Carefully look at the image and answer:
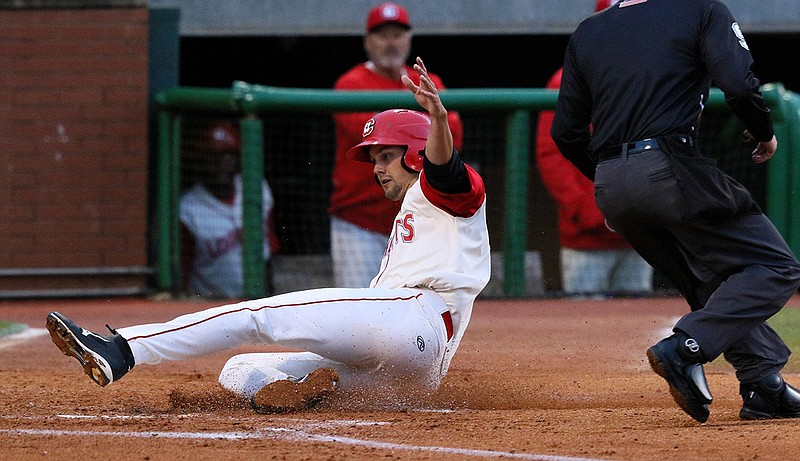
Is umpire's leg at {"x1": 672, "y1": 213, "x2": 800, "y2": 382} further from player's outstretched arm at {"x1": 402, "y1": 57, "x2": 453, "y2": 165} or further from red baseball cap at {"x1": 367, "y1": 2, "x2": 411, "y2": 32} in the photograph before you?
red baseball cap at {"x1": 367, "y1": 2, "x2": 411, "y2": 32}

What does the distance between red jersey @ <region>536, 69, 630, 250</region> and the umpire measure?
162 inches

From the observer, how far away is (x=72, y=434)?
12.1ft

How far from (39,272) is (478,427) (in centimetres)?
591

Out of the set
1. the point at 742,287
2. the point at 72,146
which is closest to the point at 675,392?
the point at 742,287

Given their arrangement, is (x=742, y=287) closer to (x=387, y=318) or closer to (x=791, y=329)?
(x=387, y=318)

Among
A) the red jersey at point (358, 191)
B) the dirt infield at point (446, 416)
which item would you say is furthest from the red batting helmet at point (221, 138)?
the dirt infield at point (446, 416)

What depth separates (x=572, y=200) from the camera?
8.36 metres

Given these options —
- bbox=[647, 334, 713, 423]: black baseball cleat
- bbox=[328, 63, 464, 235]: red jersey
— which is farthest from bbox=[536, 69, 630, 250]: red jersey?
bbox=[647, 334, 713, 423]: black baseball cleat

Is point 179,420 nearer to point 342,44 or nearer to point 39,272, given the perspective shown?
point 39,272

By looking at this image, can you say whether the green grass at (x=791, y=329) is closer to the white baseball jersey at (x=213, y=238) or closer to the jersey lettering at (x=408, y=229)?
the jersey lettering at (x=408, y=229)

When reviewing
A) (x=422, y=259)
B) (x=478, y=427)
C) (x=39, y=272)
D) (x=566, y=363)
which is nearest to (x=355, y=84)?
(x=39, y=272)

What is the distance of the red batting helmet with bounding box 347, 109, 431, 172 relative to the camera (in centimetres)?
437

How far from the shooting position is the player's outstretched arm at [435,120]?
12.9 ft

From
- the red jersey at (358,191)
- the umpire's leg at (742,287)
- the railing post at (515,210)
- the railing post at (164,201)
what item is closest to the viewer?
the umpire's leg at (742,287)
